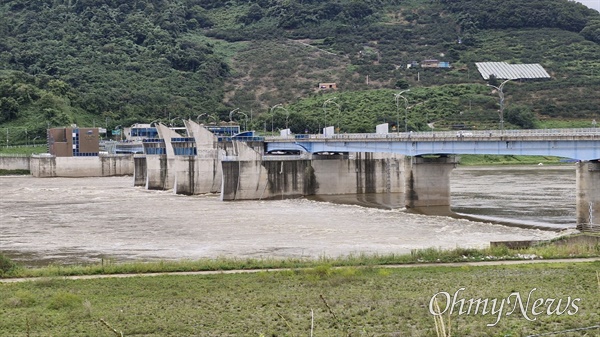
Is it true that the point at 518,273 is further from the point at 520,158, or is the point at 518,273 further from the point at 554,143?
the point at 520,158

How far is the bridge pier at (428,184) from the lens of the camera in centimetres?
8562

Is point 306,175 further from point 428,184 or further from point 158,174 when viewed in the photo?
point 158,174

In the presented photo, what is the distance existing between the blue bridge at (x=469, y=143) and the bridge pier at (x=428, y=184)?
6.03 ft

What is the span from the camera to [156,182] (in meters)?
121

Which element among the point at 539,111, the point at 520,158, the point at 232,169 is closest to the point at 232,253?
the point at 232,169

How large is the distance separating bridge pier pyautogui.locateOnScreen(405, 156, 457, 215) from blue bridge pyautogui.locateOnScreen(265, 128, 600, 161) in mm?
1839

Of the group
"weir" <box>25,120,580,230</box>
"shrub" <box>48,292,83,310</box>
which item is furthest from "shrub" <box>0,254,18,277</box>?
"weir" <box>25,120,580,230</box>

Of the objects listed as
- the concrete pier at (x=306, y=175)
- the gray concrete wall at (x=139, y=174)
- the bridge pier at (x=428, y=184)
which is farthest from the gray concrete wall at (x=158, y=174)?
the bridge pier at (x=428, y=184)

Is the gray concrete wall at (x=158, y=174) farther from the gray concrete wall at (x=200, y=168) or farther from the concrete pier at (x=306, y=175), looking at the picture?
the concrete pier at (x=306, y=175)

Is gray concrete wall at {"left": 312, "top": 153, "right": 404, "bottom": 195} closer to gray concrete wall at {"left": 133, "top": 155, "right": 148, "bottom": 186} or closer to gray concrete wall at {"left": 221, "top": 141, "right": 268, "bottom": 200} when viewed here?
gray concrete wall at {"left": 221, "top": 141, "right": 268, "bottom": 200}

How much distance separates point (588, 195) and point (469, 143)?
17851mm

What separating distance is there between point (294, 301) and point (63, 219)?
49.4m

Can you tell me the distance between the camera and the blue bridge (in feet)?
213

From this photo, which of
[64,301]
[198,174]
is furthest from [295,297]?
[198,174]
